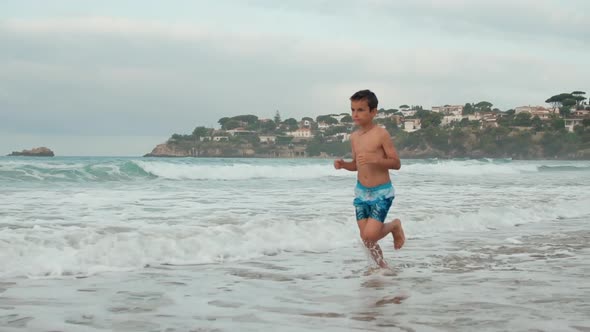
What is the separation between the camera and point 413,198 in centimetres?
1298

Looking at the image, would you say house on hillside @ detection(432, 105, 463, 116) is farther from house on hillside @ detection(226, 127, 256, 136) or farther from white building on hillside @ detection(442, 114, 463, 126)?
house on hillside @ detection(226, 127, 256, 136)

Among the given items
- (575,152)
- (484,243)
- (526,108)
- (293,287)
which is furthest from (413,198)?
(526,108)

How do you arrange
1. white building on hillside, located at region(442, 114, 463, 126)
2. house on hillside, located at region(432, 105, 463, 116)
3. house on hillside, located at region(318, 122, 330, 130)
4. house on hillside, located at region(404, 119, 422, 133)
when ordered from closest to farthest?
house on hillside, located at region(404, 119, 422, 133) < house on hillside, located at region(318, 122, 330, 130) < white building on hillside, located at region(442, 114, 463, 126) < house on hillside, located at region(432, 105, 463, 116)

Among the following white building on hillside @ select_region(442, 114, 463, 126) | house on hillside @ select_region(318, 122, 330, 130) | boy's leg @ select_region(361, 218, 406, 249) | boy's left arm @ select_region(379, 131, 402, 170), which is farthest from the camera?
white building on hillside @ select_region(442, 114, 463, 126)

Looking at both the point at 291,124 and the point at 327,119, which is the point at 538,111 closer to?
the point at 327,119

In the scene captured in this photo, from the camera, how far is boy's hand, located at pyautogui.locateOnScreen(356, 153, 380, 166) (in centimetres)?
548

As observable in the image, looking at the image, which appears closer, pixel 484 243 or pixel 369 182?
pixel 369 182

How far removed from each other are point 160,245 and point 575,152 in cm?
10483

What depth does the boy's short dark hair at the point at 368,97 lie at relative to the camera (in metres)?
5.48

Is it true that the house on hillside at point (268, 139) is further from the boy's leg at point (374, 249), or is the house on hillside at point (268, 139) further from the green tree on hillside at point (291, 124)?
the boy's leg at point (374, 249)

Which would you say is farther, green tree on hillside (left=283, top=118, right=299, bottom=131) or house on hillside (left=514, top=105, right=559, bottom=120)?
green tree on hillside (left=283, top=118, right=299, bottom=131)

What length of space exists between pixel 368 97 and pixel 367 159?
0.51 metres

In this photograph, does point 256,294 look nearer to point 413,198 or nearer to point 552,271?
point 552,271

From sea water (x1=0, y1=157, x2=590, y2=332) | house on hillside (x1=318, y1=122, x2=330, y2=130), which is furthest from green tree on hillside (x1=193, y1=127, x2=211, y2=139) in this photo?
sea water (x1=0, y1=157, x2=590, y2=332)
